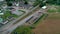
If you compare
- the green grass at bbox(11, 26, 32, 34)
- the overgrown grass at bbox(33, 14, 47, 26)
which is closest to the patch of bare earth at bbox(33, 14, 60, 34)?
the overgrown grass at bbox(33, 14, 47, 26)

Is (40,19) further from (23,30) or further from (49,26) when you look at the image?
(23,30)

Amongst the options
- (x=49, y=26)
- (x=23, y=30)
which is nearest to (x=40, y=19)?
(x=49, y=26)

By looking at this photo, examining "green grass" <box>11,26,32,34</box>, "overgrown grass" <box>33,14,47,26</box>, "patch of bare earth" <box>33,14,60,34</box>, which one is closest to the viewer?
"green grass" <box>11,26,32,34</box>

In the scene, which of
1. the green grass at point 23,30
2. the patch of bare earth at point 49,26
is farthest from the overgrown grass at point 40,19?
the green grass at point 23,30

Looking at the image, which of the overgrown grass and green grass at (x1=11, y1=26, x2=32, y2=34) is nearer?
green grass at (x1=11, y1=26, x2=32, y2=34)

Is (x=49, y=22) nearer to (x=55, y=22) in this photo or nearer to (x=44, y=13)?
(x=55, y=22)

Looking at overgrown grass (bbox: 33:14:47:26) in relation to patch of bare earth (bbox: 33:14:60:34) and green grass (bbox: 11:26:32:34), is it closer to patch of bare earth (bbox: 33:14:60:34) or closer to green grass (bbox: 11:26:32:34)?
patch of bare earth (bbox: 33:14:60:34)

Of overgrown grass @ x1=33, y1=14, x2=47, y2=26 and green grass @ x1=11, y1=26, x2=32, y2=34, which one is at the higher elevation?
green grass @ x1=11, y1=26, x2=32, y2=34

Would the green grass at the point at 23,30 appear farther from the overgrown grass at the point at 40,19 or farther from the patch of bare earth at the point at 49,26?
the overgrown grass at the point at 40,19
